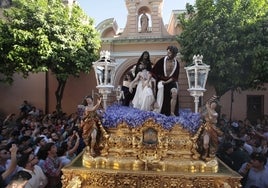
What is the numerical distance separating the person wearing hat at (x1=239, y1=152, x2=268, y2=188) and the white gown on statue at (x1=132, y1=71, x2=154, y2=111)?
8.33ft

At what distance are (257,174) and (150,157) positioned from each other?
6.64ft

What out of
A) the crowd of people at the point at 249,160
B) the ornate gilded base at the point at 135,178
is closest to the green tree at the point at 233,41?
the crowd of people at the point at 249,160

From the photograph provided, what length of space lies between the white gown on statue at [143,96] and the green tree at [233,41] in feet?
21.9

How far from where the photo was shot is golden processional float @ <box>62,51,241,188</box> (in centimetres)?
596

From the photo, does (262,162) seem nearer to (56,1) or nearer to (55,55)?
(55,55)

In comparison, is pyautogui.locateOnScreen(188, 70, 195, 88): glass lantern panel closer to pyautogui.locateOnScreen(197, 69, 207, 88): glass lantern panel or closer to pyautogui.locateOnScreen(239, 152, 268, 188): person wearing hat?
pyautogui.locateOnScreen(197, 69, 207, 88): glass lantern panel

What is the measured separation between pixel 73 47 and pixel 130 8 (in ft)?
15.0

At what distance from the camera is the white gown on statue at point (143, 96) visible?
23.9 ft

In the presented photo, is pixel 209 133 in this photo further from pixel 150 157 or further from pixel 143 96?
pixel 143 96

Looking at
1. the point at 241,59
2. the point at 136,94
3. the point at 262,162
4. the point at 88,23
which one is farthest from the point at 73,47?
the point at 262,162

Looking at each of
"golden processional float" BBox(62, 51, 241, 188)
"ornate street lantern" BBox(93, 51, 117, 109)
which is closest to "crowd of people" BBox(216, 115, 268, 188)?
"golden processional float" BBox(62, 51, 241, 188)

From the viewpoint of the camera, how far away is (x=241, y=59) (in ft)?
44.0

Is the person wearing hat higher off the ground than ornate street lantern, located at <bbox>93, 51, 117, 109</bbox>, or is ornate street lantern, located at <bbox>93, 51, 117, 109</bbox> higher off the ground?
ornate street lantern, located at <bbox>93, 51, 117, 109</bbox>

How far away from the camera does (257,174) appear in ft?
19.1
